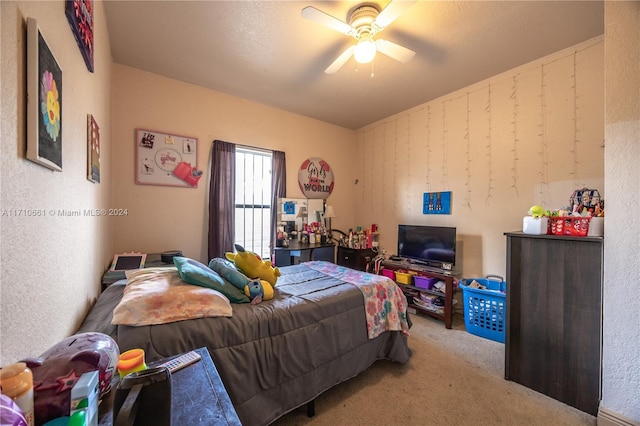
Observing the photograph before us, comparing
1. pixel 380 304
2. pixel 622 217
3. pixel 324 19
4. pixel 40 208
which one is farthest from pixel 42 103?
pixel 622 217

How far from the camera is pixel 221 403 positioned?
→ 2.36 feet

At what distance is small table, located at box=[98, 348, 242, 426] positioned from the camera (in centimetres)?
65

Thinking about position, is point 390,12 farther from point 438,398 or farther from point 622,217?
point 438,398

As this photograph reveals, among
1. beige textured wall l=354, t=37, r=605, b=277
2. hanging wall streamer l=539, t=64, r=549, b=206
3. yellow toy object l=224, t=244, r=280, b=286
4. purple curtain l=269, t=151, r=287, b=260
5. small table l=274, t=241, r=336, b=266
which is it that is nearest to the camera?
yellow toy object l=224, t=244, r=280, b=286

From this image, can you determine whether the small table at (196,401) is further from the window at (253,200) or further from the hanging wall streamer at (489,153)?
the hanging wall streamer at (489,153)

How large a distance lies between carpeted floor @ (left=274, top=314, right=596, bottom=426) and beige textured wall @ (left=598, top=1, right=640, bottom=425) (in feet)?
1.07

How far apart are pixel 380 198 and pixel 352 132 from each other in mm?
1374

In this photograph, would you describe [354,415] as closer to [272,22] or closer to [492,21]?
[272,22]

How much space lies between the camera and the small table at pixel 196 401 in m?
0.65

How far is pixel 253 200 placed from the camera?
11.5 feet

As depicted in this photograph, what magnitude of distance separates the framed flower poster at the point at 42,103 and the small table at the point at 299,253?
8.38ft

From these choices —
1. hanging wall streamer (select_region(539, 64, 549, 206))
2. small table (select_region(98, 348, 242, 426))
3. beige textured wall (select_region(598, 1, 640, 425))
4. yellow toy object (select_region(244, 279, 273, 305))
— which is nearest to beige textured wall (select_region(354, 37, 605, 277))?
hanging wall streamer (select_region(539, 64, 549, 206))

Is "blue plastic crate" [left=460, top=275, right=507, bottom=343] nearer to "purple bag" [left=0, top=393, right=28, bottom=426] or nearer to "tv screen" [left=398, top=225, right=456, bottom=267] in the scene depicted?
"tv screen" [left=398, top=225, right=456, bottom=267]

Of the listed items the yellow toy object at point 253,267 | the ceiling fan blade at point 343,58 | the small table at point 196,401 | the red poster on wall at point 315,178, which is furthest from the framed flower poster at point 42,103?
the red poster on wall at point 315,178
